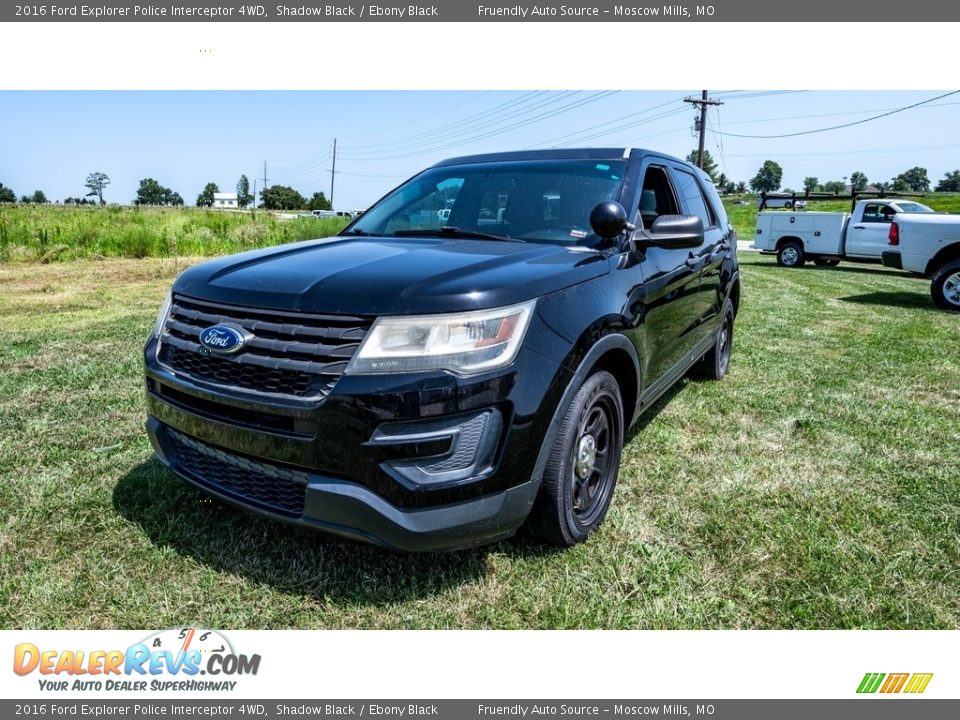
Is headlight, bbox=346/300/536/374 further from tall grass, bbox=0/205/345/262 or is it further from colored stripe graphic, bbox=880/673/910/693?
tall grass, bbox=0/205/345/262

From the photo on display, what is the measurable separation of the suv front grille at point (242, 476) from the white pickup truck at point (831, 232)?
16.9 meters

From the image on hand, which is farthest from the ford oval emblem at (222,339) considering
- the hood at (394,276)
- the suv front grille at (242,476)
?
the suv front grille at (242,476)

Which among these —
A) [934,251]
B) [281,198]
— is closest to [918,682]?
[934,251]

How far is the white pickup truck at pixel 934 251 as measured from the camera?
10.2 meters

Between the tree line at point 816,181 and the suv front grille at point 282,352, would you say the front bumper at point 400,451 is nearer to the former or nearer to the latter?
the suv front grille at point 282,352

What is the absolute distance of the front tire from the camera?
2410 millimetres

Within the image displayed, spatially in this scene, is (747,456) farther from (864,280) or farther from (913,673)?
(864,280)

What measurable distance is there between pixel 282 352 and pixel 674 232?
1.90m

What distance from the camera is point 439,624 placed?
2.25 m

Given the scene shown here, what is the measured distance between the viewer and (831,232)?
1759 centimetres

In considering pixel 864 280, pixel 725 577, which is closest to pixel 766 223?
pixel 864 280

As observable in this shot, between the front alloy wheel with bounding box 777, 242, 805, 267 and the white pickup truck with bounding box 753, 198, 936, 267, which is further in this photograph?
the front alloy wheel with bounding box 777, 242, 805, 267

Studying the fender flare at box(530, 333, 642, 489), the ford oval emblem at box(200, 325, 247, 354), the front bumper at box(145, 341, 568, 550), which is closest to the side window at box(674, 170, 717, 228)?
the fender flare at box(530, 333, 642, 489)

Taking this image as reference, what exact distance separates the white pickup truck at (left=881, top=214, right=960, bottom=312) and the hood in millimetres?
Result: 10337
